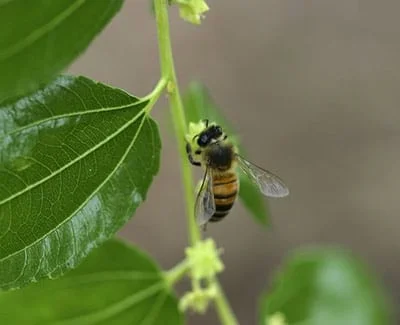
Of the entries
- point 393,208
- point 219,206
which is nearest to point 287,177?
point 393,208

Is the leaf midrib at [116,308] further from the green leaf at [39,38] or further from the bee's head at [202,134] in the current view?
the green leaf at [39,38]

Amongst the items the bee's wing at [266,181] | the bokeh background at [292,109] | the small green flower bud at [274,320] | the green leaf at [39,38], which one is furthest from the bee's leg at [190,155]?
the bokeh background at [292,109]

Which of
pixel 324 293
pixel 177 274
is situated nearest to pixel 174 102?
pixel 177 274

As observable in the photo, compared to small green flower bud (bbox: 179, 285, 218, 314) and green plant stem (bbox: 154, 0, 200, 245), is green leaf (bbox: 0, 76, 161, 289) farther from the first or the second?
small green flower bud (bbox: 179, 285, 218, 314)

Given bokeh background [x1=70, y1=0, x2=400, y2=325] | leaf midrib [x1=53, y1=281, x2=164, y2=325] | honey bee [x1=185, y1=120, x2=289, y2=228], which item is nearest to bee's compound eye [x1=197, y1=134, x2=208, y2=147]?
honey bee [x1=185, y1=120, x2=289, y2=228]

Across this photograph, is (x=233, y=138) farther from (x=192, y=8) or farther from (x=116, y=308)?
(x=192, y=8)

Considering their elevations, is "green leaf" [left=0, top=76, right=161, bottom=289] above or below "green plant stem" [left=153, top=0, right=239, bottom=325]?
below

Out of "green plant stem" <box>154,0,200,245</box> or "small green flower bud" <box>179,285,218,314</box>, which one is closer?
"green plant stem" <box>154,0,200,245</box>
